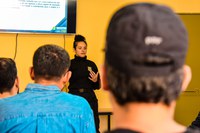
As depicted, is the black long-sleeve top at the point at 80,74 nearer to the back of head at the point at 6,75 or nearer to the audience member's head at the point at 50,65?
the back of head at the point at 6,75

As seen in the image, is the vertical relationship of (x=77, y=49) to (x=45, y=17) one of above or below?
below

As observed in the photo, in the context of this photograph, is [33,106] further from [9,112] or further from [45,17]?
[45,17]

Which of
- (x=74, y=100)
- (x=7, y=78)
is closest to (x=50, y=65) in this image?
(x=74, y=100)

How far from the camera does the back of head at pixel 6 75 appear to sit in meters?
1.93

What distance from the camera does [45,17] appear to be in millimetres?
4203

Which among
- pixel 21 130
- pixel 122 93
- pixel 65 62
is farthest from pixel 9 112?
pixel 122 93

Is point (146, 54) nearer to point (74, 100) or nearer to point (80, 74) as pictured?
point (74, 100)

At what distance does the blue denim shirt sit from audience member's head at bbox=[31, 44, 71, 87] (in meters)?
0.07

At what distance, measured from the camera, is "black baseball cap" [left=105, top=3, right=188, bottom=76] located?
64 centimetres

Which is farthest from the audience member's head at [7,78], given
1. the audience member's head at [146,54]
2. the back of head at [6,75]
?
the audience member's head at [146,54]

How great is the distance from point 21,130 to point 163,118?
1.05 metres

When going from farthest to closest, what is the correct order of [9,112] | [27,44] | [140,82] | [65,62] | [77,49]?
[27,44], [77,49], [65,62], [9,112], [140,82]

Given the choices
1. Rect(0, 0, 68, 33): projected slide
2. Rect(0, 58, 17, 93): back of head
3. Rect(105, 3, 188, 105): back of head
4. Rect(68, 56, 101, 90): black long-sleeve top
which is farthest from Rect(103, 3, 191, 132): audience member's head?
Rect(0, 0, 68, 33): projected slide

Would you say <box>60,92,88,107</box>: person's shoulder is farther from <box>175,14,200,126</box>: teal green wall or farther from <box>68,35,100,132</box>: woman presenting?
<box>175,14,200,126</box>: teal green wall
